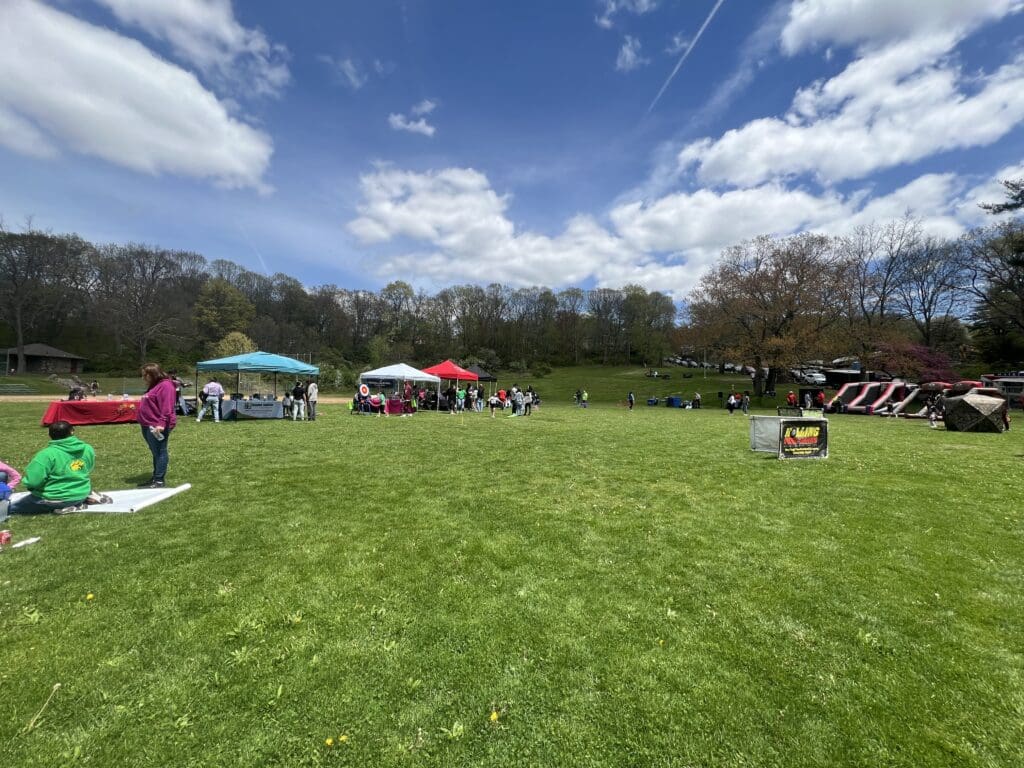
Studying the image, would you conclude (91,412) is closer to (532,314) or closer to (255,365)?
(255,365)

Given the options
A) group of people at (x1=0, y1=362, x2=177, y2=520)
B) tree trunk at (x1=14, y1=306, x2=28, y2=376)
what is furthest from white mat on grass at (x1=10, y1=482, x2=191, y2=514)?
tree trunk at (x1=14, y1=306, x2=28, y2=376)

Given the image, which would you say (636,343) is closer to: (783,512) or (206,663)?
(783,512)

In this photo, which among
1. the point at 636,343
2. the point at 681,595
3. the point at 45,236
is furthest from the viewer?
the point at 636,343

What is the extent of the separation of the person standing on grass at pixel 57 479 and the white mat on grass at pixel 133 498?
8.9 inches

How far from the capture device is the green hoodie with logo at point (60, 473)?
5.14 metres

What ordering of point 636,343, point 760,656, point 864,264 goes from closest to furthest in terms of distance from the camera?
point 760,656, point 864,264, point 636,343

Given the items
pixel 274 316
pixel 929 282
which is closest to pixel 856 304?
pixel 929 282

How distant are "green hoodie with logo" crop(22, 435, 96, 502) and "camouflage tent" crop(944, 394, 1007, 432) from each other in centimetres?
2337

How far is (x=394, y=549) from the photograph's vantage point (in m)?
4.50

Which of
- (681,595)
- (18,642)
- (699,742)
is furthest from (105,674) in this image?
(681,595)

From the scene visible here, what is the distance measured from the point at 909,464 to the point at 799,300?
27.8m

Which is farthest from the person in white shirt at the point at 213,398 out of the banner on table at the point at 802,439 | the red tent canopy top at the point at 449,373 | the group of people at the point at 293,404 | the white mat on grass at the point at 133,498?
the banner on table at the point at 802,439

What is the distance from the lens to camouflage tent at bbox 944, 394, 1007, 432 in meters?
15.0

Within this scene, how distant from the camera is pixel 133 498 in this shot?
5918mm
